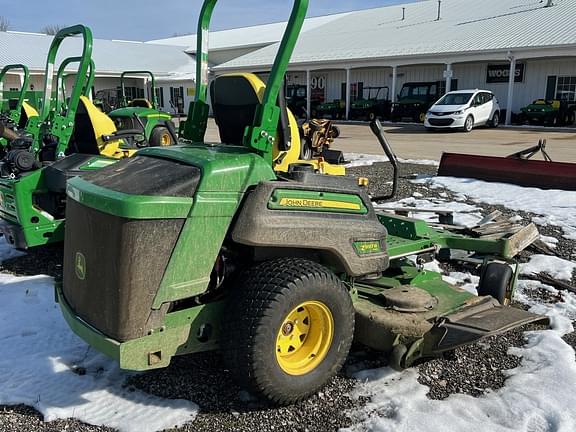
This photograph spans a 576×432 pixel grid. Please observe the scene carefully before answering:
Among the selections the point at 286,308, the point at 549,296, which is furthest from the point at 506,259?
the point at 286,308

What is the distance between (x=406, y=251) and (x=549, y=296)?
5.02 feet

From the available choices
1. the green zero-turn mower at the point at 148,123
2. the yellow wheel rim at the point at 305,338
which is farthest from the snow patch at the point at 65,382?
the green zero-turn mower at the point at 148,123

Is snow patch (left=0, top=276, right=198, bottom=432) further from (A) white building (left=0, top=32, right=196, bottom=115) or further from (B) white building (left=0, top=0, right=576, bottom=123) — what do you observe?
(A) white building (left=0, top=32, right=196, bottom=115)

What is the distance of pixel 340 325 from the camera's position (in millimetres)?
3182

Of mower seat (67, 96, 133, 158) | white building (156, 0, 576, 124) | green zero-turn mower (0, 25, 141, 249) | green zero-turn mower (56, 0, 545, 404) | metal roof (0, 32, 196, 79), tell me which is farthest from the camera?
metal roof (0, 32, 196, 79)

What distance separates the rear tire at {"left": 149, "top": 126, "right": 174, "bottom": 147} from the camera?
9500mm

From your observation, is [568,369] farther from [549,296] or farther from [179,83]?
[179,83]

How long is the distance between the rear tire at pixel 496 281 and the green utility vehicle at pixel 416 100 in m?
22.2

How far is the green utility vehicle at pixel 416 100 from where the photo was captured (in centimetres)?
2578

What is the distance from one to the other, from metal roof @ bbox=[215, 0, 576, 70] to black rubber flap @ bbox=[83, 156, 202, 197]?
21880mm

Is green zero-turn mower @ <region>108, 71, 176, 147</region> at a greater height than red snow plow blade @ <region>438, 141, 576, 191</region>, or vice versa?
green zero-turn mower @ <region>108, 71, 176, 147</region>

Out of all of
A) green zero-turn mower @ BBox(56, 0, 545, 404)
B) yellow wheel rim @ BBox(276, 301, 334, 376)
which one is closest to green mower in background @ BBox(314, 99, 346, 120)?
green zero-turn mower @ BBox(56, 0, 545, 404)

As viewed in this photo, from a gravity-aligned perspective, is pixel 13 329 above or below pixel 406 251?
below

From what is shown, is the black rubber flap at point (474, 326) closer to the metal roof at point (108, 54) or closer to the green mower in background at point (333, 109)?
the green mower in background at point (333, 109)
